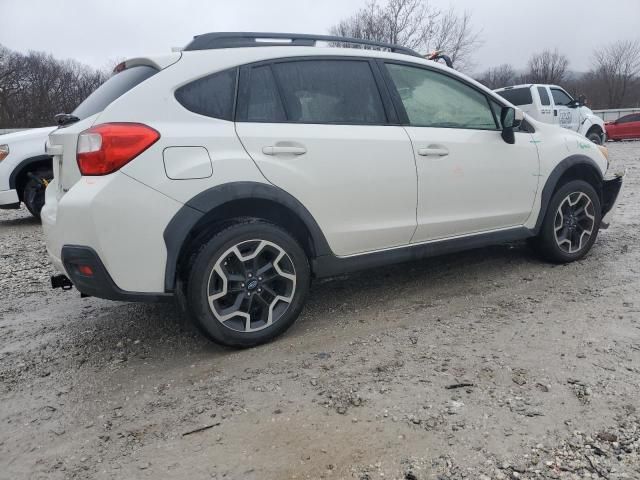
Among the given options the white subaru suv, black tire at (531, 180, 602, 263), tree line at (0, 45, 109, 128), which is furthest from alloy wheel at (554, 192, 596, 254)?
tree line at (0, 45, 109, 128)

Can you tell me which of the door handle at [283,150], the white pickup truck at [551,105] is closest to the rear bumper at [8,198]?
the door handle at [283,150]

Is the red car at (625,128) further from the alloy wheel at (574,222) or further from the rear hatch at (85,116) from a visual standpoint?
the rear hatch at (85,116)

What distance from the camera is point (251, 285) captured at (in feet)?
9.53

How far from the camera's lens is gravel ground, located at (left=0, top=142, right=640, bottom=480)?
1995mm

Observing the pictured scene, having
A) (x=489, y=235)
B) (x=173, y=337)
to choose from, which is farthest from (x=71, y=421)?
(x=489, y=235)

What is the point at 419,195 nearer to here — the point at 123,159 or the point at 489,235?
the point at 489,235

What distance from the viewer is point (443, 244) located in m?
3.64

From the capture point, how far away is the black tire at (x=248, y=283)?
2.74 metres

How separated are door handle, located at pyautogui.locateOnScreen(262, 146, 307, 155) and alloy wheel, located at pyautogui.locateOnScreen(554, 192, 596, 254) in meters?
2.47

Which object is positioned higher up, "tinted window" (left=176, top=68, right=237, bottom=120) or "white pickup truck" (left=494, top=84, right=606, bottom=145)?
"white pickup truck" (left=494, top=84, right=606, bottom=145)

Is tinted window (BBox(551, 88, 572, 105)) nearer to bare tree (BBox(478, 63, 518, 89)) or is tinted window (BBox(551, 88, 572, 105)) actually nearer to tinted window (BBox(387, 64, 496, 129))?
tinted window (BBox(387, 64, 496, 129))

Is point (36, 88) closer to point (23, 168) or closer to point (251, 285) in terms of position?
point (23, 168)

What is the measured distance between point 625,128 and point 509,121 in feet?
75.2

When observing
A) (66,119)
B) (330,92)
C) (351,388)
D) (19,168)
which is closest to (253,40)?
(330,92)
